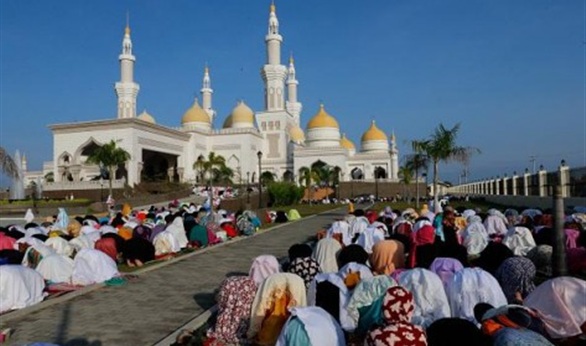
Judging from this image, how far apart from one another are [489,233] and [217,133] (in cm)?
4468

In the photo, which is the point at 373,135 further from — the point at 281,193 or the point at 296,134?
the point at 281,193

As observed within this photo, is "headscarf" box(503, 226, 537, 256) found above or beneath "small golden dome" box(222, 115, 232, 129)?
beneath

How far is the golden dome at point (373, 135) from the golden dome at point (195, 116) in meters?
A: 17.2

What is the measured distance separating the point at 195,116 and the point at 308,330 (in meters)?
53.0

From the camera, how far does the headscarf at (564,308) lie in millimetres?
5180

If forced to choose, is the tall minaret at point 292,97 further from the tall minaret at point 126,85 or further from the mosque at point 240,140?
the tall minaret at point 126,85

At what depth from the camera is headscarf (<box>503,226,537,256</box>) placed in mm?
9930

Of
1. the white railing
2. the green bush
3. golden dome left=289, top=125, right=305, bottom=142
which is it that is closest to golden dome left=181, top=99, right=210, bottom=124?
golden dome left=289, top=125, right=305, bottom=142

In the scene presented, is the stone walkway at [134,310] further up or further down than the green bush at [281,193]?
further down

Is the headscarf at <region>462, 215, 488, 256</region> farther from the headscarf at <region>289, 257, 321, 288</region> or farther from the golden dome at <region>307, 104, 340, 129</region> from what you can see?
the golden dome at <region>307, 104, 340, 129</region>

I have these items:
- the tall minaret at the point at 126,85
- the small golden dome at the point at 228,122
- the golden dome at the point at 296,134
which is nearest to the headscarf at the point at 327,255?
the tall minaret at the point at 126,85

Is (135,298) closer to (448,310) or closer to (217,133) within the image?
(448,310)

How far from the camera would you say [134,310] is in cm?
712

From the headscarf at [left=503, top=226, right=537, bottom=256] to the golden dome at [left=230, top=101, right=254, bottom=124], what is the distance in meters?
49.1
